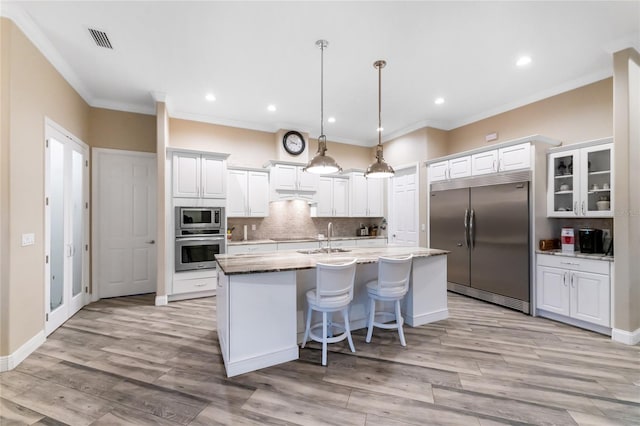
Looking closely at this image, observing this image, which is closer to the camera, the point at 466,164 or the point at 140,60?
the point at 140,60

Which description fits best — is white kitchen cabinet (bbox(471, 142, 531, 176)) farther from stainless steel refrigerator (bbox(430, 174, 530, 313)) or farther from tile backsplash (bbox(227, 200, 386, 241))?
tile backsplash (bbox(227, 200, 386, 241))

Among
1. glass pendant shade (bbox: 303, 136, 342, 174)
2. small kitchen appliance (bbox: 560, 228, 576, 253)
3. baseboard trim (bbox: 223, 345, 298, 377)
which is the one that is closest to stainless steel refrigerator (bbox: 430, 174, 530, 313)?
small kitchen appliance (bbox: 560, 228, 576, 253)

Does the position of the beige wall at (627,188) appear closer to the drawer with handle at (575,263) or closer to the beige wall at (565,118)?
the drawer with handle at (575,263)

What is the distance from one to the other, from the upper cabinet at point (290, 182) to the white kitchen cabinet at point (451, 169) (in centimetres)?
225

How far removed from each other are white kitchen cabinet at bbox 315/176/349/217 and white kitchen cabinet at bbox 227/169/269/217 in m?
1.16

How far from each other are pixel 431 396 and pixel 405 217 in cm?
406

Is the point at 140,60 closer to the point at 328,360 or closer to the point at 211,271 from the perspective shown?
the point at 211,271

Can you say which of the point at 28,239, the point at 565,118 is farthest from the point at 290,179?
the point at 565,118

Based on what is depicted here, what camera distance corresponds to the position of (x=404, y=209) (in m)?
5.90

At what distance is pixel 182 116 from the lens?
5047 millimetres

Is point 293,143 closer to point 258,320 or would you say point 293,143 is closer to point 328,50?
point 328,50

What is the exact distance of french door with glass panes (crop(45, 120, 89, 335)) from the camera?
10.4 feet

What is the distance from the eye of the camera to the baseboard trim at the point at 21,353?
8.05 feet

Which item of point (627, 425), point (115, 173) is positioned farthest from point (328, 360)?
point (115, 173)
